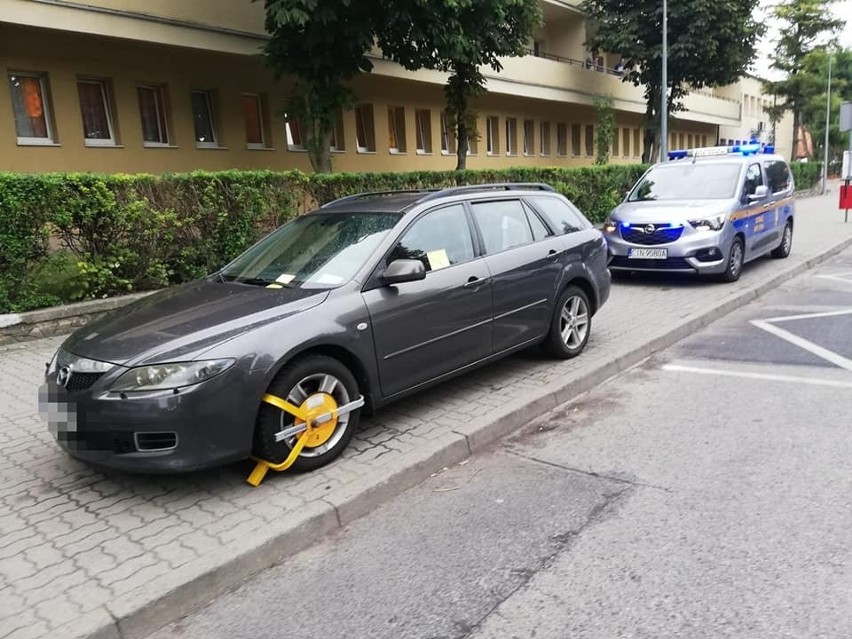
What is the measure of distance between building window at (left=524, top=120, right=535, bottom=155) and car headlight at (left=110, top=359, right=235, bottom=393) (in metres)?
25.3

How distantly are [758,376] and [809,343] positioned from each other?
1.44 metres

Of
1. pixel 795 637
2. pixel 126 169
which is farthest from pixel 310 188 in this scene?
pixel 795 637

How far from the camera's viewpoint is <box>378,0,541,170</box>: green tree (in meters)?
11.9

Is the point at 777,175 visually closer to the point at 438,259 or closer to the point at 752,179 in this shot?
the point at 752,179

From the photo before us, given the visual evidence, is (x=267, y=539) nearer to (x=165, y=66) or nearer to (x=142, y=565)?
(x=142, y=565)

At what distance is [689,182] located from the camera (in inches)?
428

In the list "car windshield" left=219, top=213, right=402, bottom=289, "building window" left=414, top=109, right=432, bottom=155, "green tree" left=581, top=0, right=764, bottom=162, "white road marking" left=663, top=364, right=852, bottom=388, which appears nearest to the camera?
"car windshield" left=219, top=213, right=402, bottom=289

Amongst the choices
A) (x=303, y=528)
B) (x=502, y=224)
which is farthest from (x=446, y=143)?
(x=303, y=528)

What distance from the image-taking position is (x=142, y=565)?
3141mm

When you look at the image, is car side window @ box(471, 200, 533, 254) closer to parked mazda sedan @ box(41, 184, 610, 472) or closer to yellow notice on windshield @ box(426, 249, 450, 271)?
parked mazda sedan @ box(41, 184, 610, 472)

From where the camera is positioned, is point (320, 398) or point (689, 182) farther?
point (689, 182)

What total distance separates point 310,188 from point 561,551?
297 inches

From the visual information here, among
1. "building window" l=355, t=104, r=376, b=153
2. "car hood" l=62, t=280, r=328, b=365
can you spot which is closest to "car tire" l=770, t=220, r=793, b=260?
"car hood" l=62, t=280, r=328, b=365

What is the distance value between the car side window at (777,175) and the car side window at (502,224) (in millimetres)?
7483
